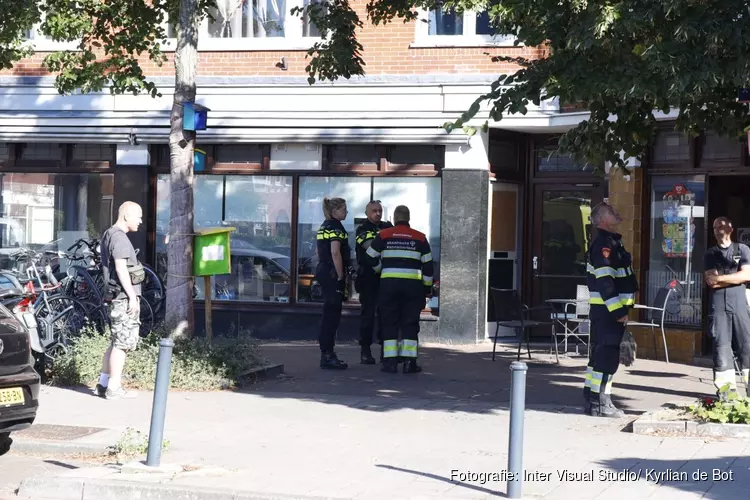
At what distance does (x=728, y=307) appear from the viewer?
33.7 feet

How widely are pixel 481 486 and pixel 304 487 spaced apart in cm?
116

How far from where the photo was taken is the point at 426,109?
15766mm

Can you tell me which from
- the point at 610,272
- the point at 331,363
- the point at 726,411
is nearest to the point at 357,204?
the point at 331,363

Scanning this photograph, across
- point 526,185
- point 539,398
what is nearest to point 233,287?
point 526,185

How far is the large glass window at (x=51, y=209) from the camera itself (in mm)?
17328

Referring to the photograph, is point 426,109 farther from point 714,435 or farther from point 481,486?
point 481,486

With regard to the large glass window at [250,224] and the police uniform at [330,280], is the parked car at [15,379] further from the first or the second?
the large glass window at [250,224]

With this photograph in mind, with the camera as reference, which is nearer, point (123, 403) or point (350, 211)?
point (123, 403)

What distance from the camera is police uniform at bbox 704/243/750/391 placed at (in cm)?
1021

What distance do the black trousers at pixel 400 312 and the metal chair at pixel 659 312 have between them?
9.71 feet

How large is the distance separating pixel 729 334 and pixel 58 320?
7152 millimetres

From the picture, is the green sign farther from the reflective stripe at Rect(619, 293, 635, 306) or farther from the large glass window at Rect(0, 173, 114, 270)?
the large glass window at Rect(0, 173, 114, 270)

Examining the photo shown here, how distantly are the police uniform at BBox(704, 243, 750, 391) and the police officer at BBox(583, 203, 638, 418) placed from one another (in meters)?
1.08

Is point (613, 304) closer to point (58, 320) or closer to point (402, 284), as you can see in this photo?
point (402, 284)
